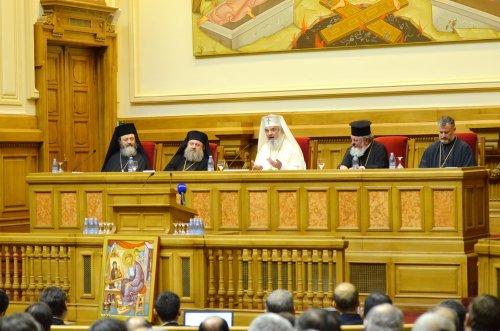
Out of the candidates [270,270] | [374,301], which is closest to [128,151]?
[270,270]

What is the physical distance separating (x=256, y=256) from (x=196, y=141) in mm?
3449

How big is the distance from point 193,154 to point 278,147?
3.40 feet

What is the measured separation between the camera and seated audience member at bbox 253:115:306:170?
475 inches

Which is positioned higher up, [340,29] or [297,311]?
[340,29]

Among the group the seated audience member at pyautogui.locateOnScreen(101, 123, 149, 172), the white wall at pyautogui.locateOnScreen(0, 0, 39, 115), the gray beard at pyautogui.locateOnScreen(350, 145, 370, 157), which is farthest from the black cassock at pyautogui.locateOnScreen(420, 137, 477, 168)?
the white wall at pyautogui.locateOnScreen(0, 0, 39, 115)

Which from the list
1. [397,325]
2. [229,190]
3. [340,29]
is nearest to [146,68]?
[340,29]

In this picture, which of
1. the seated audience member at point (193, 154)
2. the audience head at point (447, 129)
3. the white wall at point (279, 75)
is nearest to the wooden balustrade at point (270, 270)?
the audience head at point (447, 129)

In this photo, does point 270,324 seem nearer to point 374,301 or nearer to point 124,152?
point 374,301

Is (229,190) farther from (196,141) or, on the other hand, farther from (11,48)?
(11,48)

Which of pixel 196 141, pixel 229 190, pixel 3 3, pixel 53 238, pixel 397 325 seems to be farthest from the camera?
pixel 3 3

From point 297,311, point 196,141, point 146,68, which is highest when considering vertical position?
point 146,68

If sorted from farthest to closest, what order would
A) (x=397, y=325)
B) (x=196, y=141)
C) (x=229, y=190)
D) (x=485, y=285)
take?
(x=196, y=141) < (x=229, y=190) < (x=485, y=285) < (x=397, y=325)

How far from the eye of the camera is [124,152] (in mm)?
12828

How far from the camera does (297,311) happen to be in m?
9.05
